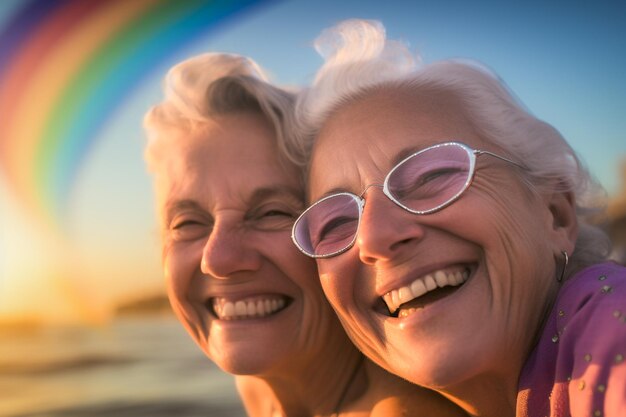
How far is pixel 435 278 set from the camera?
1.72m

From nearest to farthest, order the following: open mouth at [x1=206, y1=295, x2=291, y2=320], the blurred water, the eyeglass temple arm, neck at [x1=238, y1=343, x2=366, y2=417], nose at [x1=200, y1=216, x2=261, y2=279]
Answer: the eyeglass temple arm → nose at [x1=200, y1=216, x2=261, y2=279] → open mouth at [x1=206, y1=295, x2=291, y2=320] → neck at [x1=238, y1=343, x2=366, y2=417] → the blurred water

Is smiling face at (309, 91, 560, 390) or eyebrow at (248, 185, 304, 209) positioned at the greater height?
eyebrow at (248, 185, 304, 209)

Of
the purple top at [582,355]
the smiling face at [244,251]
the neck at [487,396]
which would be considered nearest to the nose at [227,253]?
the smiling face at [244,251]

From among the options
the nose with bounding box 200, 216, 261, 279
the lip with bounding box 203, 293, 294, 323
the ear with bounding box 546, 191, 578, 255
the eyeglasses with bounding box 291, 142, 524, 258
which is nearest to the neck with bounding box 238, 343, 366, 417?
the lip with bounding box 203, 293, 294, 323

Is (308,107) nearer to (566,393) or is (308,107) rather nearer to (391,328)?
(391,328)

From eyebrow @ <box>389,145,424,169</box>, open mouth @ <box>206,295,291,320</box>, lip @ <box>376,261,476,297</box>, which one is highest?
eyebrow @ <box>389,145,424,169</box>

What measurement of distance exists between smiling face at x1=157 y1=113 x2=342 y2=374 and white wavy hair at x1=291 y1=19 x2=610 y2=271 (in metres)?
0.17

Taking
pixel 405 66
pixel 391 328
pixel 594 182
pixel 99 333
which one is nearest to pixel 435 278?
pixel 391 328

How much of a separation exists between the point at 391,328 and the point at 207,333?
841 millimetres

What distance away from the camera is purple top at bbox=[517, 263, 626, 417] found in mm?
1406

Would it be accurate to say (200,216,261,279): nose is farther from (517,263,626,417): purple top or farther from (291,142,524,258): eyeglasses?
(517,263,626,417): purple top

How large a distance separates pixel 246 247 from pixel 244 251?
0.06 feet

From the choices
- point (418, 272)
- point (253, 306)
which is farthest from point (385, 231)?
point (253, 306)

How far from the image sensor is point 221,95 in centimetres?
228
